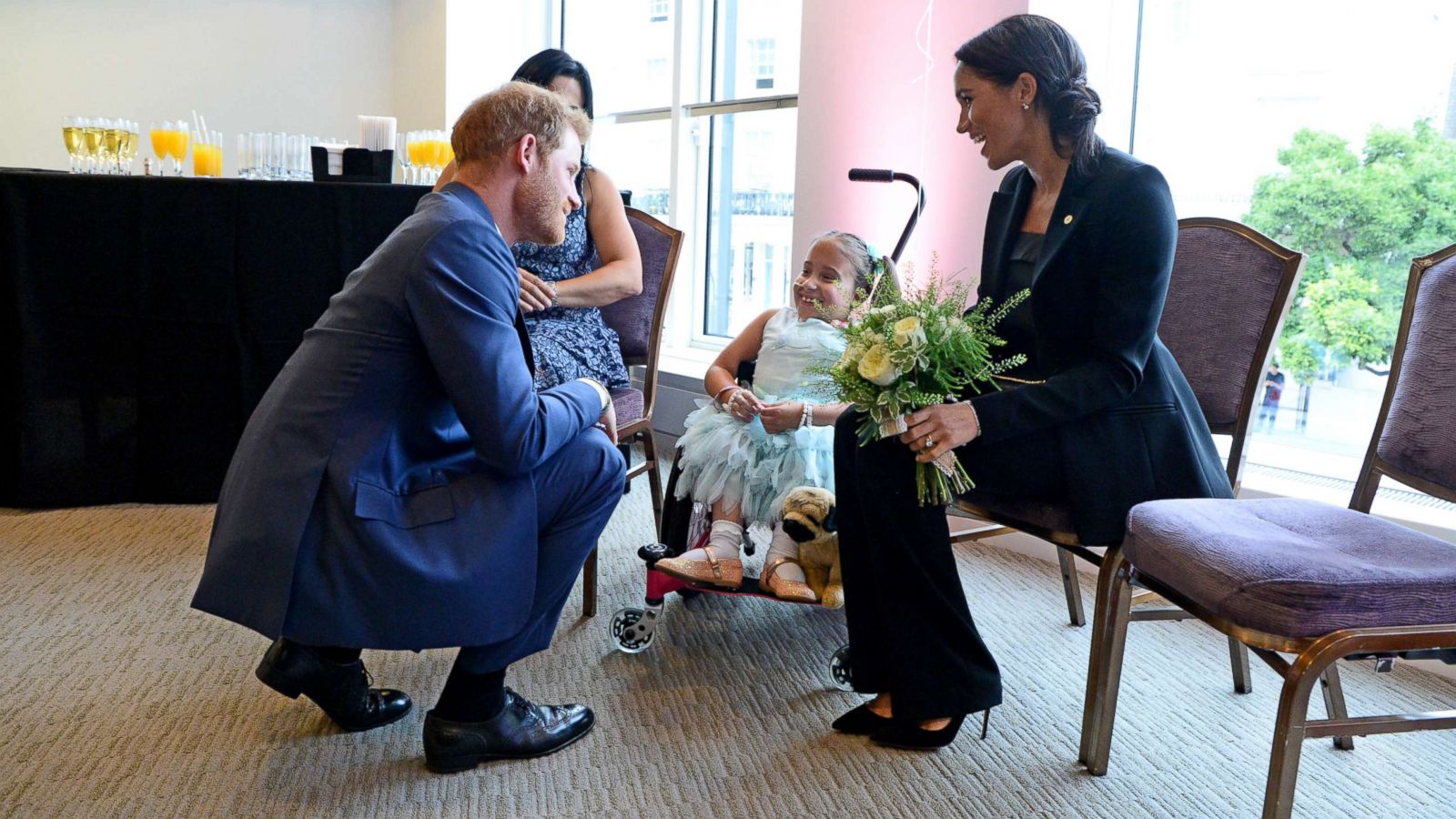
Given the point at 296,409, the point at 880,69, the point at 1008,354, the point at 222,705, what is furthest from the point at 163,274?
the point at 1008,354

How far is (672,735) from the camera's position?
2.03m

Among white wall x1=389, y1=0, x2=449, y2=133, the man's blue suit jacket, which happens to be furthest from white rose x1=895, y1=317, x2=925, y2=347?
white wall x1=389, y1=0, x2=449, y2=133

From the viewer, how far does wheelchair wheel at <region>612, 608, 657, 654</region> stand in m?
2.38

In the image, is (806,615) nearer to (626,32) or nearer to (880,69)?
(880,69)

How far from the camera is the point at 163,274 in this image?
3.36 m

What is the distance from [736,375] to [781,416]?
33cm

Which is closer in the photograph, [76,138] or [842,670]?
[842,670]

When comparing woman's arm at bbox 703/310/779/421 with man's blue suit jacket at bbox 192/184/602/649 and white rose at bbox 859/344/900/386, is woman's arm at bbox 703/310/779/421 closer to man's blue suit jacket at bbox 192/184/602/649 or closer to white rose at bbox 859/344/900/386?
white rose at bbox 859/344/900/386

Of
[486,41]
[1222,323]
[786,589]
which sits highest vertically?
[486,41]

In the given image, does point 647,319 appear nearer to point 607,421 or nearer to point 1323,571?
point 607,421

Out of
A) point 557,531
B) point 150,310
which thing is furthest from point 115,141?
point 557,531

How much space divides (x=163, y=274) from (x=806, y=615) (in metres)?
2.24

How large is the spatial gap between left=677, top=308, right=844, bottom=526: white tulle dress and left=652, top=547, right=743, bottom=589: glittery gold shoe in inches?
5.7

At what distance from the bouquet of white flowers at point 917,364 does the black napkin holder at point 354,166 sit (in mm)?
2337
